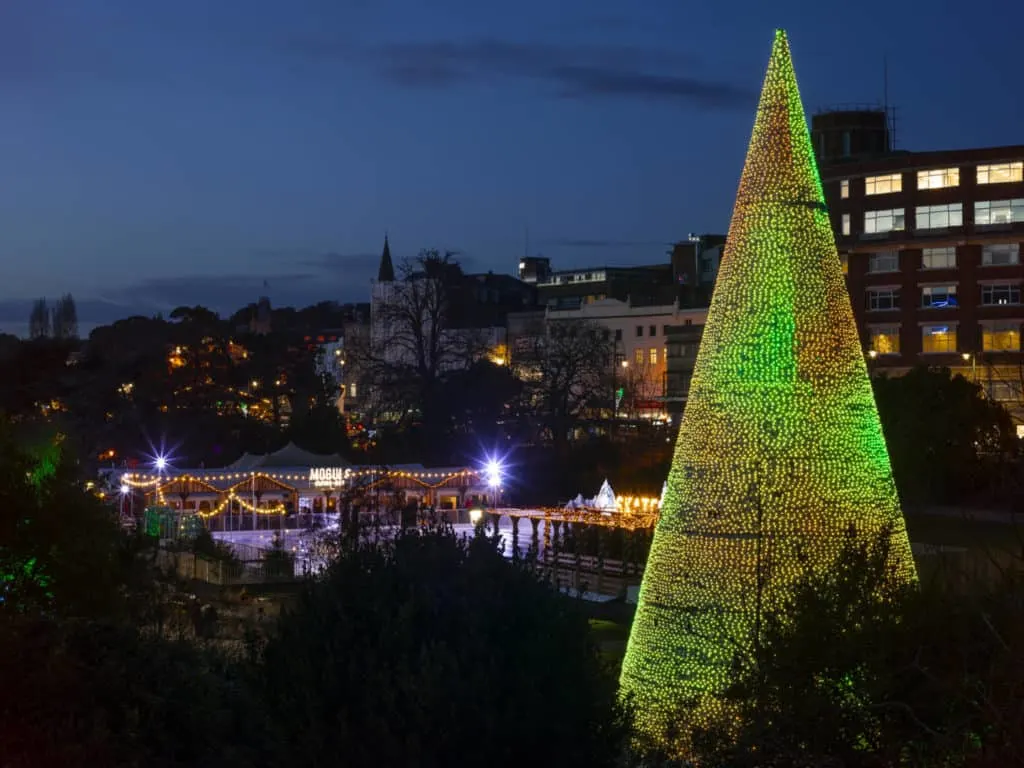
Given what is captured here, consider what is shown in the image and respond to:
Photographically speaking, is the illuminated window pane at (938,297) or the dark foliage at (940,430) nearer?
the dark foliage at (940,430)

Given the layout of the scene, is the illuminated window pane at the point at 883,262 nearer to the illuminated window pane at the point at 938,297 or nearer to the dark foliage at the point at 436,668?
the illuminated window pane at the point at 938,297

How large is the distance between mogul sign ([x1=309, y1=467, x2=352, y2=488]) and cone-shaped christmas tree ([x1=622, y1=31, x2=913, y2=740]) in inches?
1286

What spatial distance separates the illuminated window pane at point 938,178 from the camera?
64.9m

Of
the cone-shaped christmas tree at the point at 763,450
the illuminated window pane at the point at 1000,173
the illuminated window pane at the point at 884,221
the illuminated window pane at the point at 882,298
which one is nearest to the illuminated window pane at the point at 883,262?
the illuminated window pane at the point at 882,298

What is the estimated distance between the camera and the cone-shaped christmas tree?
629 inches

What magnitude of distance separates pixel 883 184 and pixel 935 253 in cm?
424

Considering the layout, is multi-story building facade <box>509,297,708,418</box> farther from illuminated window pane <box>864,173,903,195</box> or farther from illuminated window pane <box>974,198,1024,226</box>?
illuminated window pane <box>974,198,1024,226</box>

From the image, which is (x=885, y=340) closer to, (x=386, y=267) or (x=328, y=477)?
(x=328, y=477)

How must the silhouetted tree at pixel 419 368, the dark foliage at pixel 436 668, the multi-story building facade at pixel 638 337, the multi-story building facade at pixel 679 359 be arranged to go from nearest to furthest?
the dark foliage at pixel 436 668 < the silhouetted tree at pixel 419 368 < the multi-story building facade at pixel 679 359 < the multi-story building facade at pixel 638 337

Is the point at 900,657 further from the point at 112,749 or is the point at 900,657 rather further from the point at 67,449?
the point at 67,449

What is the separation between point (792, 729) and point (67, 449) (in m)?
12.6

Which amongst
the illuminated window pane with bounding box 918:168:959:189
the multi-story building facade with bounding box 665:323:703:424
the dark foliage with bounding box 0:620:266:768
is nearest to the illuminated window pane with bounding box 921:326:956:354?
the illuminated window pane with bounding box 918:168:959:189

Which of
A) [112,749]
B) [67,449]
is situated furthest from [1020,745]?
[67,449]

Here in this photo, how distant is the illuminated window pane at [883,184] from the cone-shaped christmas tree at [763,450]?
5202cm
